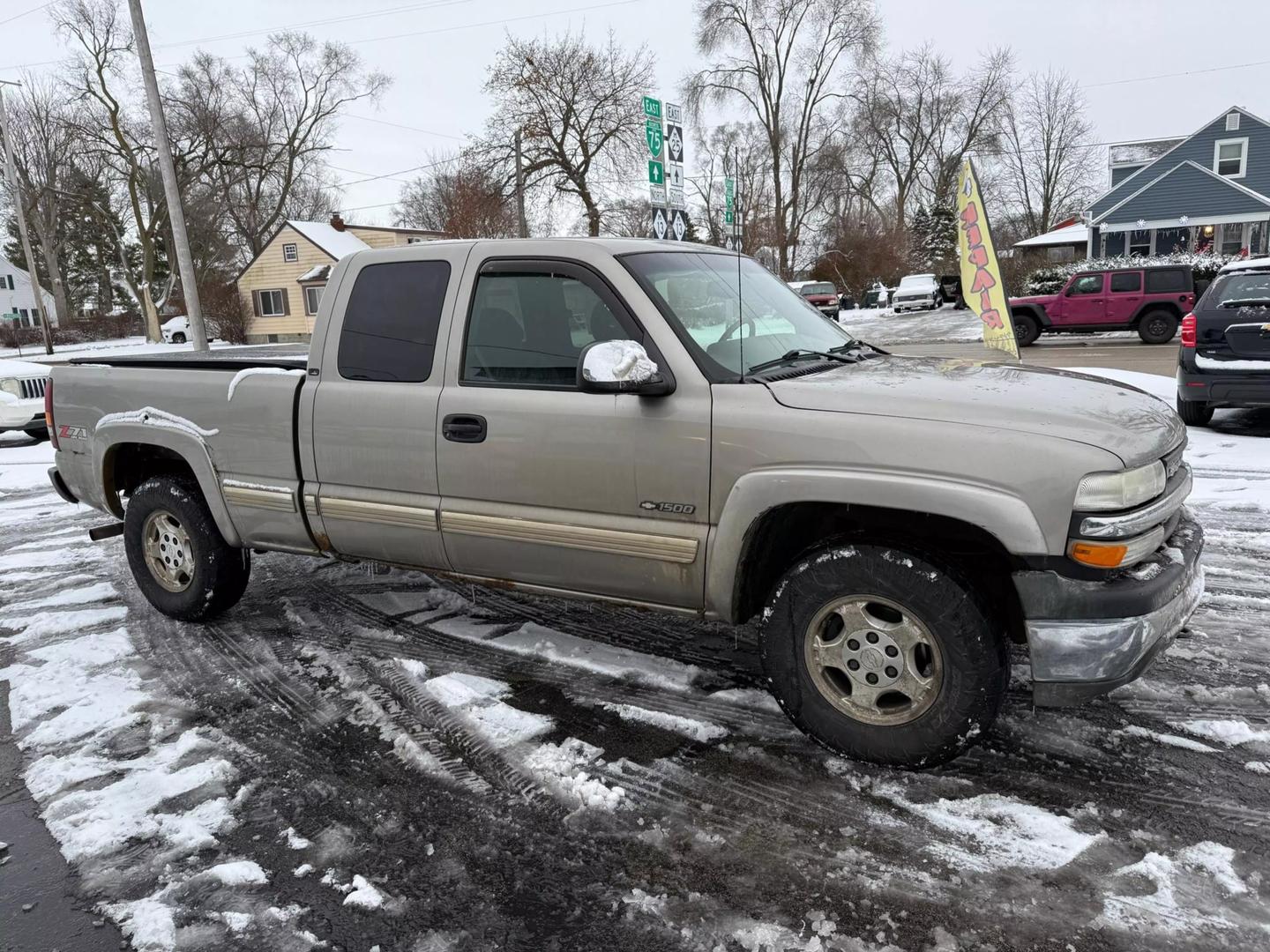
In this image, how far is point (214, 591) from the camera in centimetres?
467

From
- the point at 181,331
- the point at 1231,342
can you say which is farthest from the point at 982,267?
the point at 181,331

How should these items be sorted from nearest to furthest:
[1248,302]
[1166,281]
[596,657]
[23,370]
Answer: [596,657] < [1248,302] < [23,370] < [1166,281]

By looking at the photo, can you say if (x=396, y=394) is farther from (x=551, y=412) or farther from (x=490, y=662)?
(x=490, y=662)

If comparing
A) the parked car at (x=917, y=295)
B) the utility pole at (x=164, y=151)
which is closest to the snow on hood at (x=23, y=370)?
the utility pole at (x=164, y=151)

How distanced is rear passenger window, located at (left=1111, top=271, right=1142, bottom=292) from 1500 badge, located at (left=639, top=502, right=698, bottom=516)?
2096 centimetres

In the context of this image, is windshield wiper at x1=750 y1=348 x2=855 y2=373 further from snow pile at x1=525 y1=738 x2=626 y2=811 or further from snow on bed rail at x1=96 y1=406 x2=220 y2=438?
snow on bed rail at x1=96 y1=406 x2=220 y2=438

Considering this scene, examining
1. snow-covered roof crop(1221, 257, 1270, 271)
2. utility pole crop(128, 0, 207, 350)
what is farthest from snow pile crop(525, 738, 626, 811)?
utility pole crop(128, 0, 207, 350)

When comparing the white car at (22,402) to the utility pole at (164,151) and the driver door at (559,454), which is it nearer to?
the utility pole at (164,151)

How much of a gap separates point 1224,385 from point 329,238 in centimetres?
4351

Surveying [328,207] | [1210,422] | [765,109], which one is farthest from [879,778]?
[328,207]

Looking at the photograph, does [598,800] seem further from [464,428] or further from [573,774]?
[464,428]

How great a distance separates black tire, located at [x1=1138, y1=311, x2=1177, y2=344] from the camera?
65.7 ft

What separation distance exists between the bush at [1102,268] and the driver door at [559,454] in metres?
26.7

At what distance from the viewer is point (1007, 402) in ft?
9.62
